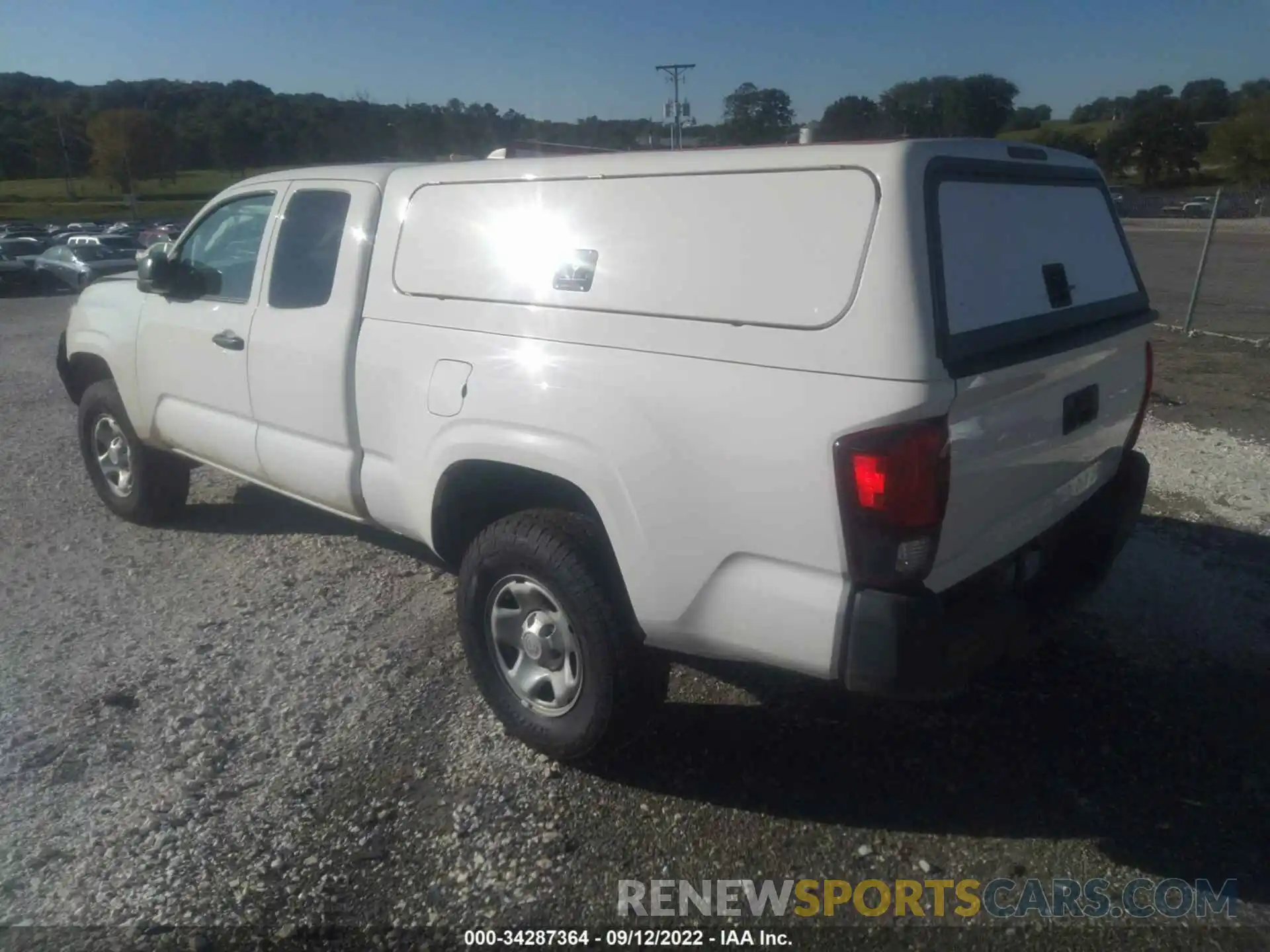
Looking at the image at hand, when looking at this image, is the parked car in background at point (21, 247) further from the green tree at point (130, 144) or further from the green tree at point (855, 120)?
the green tree at point (130, 144)

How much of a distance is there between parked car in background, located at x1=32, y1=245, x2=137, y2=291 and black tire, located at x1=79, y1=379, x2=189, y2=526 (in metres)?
21.1

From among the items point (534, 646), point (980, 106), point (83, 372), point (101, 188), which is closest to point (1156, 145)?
point (980, 106)

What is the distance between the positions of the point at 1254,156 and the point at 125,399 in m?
44.9

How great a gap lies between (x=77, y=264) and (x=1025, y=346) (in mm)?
27828

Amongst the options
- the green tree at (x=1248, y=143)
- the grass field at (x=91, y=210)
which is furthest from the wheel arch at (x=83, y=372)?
the grass field at (x=91, y=210)

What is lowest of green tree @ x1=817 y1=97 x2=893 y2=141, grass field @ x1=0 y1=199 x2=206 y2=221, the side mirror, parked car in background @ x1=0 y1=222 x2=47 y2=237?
grass field @ x1=0 y1=199 x2=206 y2=221

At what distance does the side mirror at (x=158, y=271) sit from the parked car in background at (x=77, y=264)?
22051 millimetres

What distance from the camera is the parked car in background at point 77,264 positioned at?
24.7m

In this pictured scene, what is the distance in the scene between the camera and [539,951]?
104 inches

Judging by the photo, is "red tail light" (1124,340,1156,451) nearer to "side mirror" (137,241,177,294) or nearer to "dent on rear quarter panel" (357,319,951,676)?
"dent on rear quarter panel" (357,319,951,676)

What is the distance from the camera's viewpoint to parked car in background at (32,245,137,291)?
24703 mm

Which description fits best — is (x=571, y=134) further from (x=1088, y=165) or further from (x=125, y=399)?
(x=1088, y=165)

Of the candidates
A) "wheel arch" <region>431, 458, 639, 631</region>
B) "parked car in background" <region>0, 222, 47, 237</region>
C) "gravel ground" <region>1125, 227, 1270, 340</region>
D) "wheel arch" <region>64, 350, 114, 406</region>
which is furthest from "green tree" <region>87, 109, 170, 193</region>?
"wheel arch" <region>431, 458, 639, 631</region>

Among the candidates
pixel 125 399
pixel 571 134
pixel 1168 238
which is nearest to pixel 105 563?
pixel 125 399
